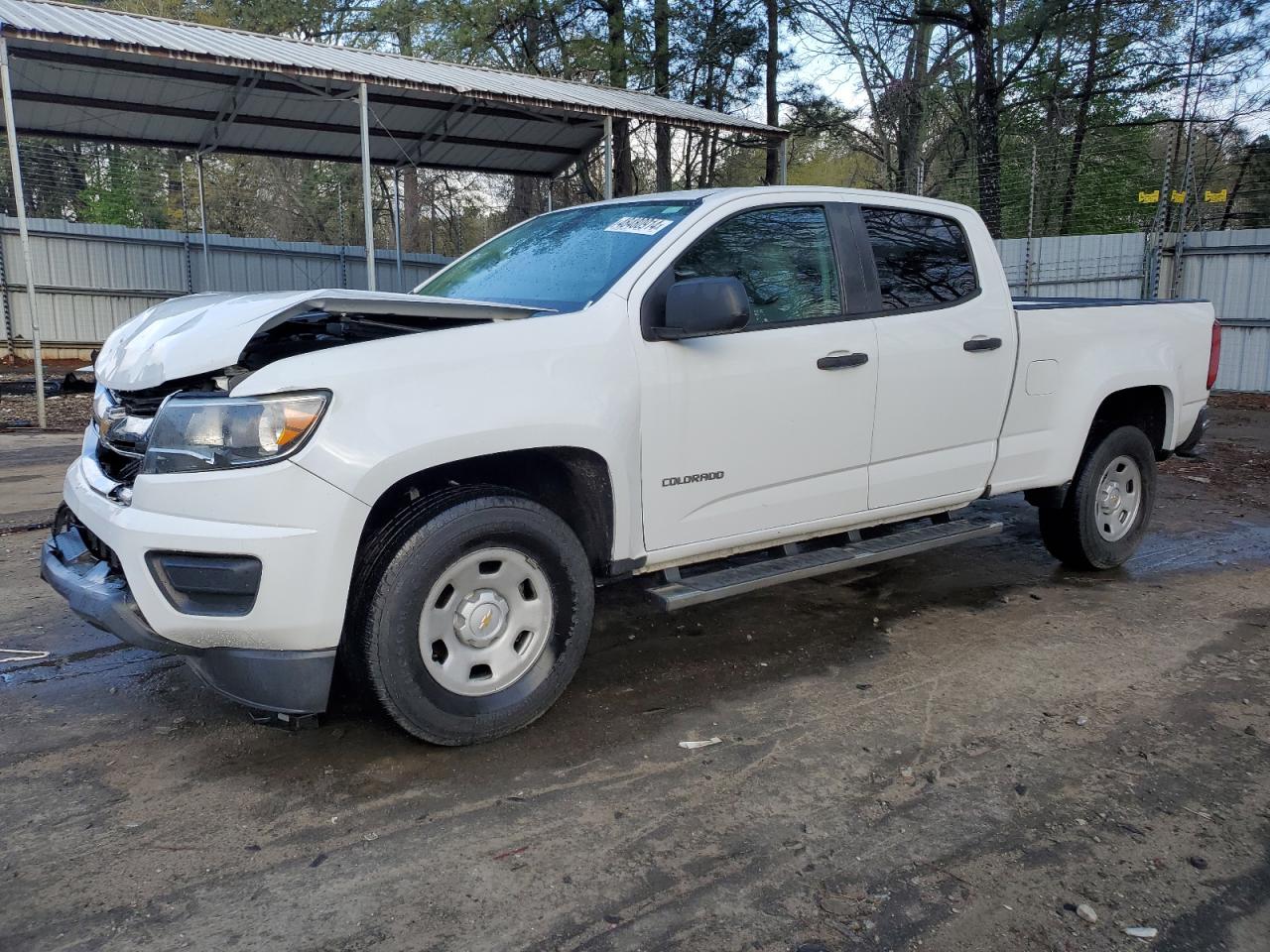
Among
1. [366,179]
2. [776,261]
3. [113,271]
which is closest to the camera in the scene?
[776,261]

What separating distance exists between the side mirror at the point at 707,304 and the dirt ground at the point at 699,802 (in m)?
1.43

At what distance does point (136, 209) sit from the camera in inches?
779

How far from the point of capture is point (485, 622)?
3355 millimetres

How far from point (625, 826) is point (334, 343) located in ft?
6.20

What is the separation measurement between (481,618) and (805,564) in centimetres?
147

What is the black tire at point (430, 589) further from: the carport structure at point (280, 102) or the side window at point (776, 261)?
the carport structure at point (280, 102)

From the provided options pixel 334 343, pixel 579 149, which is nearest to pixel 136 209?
pixel 579 149

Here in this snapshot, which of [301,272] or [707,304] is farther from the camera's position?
[301,272]

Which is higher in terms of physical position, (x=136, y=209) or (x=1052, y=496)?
(x=136, y=209)

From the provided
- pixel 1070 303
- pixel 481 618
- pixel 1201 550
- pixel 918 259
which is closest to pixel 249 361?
pixel 481 618

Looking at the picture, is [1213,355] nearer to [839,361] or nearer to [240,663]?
[839,361]

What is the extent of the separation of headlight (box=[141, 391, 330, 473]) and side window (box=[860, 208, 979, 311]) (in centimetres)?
261

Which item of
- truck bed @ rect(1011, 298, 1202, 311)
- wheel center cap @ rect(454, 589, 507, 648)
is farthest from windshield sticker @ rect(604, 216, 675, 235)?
truck bed @ rect(1011, 298, 1202, 311)

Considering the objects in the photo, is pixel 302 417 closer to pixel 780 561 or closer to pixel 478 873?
pixel 478 873
